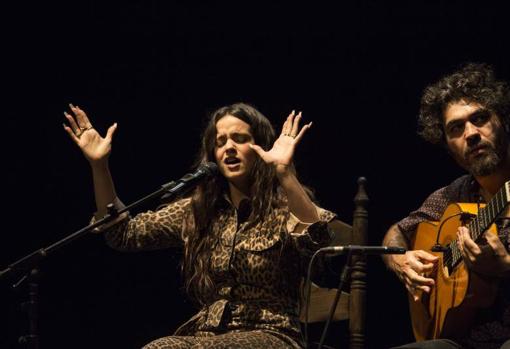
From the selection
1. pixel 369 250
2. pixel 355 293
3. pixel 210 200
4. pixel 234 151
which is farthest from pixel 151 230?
pixel 369 250

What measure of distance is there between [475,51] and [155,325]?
2.57 m

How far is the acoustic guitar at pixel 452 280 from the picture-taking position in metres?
2.85

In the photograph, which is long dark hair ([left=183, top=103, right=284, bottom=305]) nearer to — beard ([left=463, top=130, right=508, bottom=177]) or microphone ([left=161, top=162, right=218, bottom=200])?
microphone ([left=161, top=162, right=218, bottom=200])

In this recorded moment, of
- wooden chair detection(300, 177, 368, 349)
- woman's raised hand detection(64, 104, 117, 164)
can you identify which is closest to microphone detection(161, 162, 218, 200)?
woman's raised hand detection(64, 104, 117, 164)

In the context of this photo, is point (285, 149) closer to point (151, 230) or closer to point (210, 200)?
point (210, 200)

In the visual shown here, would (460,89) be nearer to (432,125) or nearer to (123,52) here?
(432,125)

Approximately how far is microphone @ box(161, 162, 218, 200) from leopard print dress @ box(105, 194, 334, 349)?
16.8 inches

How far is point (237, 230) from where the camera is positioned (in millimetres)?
3430

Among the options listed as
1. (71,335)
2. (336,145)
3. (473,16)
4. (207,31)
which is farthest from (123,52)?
(473,16)

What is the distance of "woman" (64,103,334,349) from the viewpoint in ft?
10.4

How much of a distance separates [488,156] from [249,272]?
45.0 inches

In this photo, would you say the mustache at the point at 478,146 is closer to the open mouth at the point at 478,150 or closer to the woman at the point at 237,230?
the open mouth at the point at 478,150

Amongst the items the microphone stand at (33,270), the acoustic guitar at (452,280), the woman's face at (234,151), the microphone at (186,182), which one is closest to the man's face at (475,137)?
the acoustic guitar at (452,280)

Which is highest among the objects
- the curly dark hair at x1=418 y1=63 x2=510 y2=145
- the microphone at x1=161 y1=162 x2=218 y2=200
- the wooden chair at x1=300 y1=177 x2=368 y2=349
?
the curly dark hair at x1=418 y1=63 x2=510 y2=145
